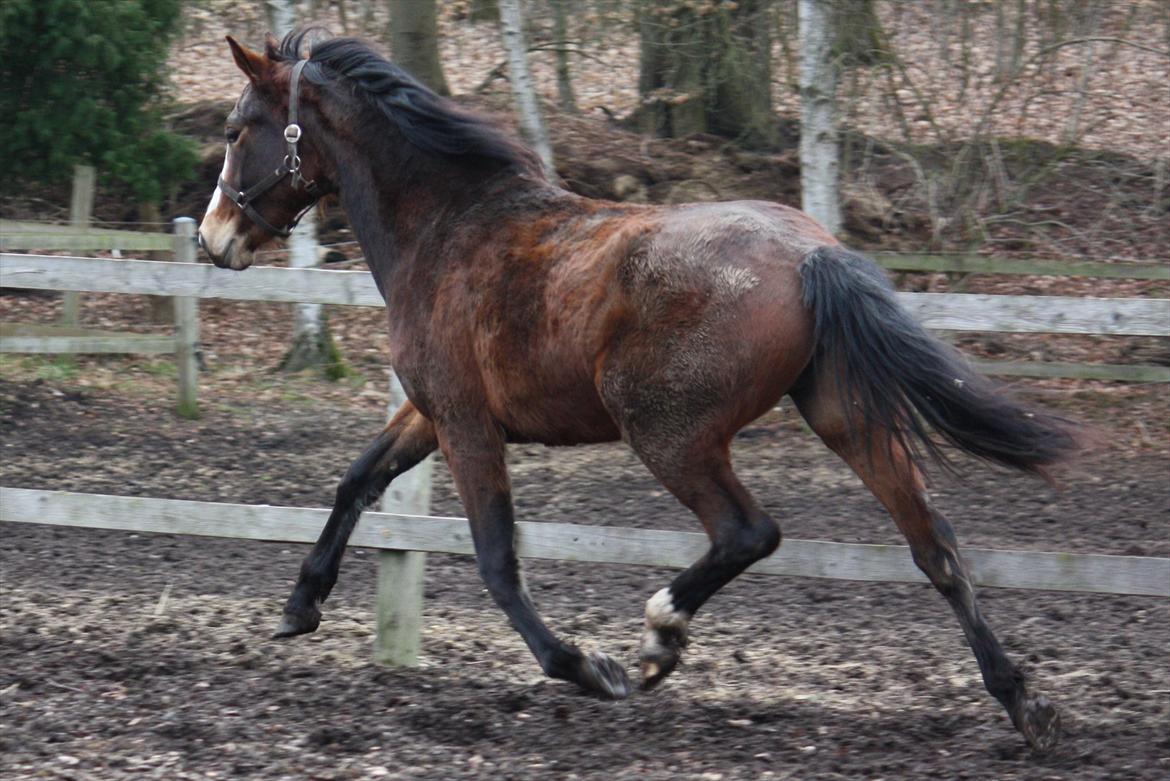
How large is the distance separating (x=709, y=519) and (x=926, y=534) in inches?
26.8

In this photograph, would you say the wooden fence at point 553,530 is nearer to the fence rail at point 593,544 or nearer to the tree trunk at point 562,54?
the fence rail at point 593,544

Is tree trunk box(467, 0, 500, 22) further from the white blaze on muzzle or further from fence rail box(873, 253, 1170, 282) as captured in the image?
the white blaze on muzzle

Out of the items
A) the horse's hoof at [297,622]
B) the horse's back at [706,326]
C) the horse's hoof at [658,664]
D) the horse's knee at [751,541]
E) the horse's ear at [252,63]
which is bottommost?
the horse's hoof at [297,622]

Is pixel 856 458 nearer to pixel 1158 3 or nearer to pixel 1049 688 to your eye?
pixel 1049 688

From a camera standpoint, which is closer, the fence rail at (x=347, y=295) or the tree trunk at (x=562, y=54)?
the fence rail at (x=347, y=295)

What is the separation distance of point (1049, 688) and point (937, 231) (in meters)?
6.78

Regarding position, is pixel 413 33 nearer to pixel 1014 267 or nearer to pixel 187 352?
pixel 187 352

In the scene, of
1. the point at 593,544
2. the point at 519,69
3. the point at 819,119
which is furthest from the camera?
the point at 519,69

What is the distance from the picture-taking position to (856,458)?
13.0ft

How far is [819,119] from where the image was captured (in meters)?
8.71

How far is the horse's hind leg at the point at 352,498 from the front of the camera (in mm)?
4699

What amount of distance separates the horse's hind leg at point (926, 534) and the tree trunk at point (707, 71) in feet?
26.0

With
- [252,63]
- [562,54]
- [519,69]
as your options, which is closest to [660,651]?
[252,63]

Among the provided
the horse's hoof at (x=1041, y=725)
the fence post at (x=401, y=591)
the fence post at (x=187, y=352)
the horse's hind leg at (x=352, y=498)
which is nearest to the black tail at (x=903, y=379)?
the horse's hoof at (x=1041, y=725)
